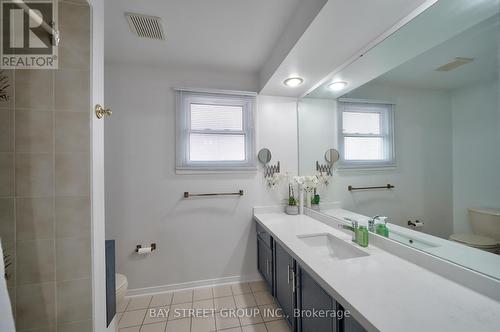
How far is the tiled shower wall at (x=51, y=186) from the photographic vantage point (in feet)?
3.15

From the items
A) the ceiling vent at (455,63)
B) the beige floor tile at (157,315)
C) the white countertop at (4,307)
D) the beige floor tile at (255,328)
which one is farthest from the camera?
the beige floor tile at (157,315)

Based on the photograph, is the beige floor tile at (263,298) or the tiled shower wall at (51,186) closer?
the tiled shower wall at (51,186)

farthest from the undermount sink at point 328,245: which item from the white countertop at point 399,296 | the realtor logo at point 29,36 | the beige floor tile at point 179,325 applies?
the realtor logo at point 29,36

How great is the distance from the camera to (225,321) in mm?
1687

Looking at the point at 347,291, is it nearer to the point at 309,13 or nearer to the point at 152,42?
the point at 309,13

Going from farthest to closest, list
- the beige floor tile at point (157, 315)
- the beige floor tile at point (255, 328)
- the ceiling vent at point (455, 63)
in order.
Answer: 1. the beige floor tile at point (157, 315)
2. the beige floor tile at point (255, 328)
3. the ceiling vent at point (455, 63)

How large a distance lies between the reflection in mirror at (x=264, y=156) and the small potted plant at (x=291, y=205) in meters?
0.43

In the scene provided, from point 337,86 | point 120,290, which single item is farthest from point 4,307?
point 337,86

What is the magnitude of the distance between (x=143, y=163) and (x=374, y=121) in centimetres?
222

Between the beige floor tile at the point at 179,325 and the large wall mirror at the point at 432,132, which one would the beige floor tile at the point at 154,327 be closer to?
the beige floor tile at the point at 179,325

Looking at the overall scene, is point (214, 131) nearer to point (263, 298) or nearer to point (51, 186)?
point (51, 186)

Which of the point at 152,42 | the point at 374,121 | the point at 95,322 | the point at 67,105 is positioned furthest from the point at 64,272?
the point at 374,121

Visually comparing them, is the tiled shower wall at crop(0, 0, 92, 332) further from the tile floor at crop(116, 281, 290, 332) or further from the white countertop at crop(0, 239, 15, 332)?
the tile floor at crop(116, 281, 290, 332)

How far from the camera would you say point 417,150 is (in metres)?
1.28
